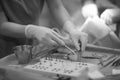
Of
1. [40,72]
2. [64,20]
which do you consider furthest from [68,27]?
[40,72]

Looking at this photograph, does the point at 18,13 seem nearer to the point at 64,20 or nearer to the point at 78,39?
the point at 64,20

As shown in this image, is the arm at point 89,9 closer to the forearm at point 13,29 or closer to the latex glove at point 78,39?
the latex glove at point 78,39

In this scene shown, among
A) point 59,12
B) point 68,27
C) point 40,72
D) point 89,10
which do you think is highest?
point 89,10

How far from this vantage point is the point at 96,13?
197cm

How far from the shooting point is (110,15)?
6.15 feet

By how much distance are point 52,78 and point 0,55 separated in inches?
29.3

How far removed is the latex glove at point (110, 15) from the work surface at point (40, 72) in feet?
1.50

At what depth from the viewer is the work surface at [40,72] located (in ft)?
3.72

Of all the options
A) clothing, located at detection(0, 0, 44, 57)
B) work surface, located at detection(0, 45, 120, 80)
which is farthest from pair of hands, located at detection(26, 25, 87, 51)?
clothing, located at detection(0, 0, 44, 57)

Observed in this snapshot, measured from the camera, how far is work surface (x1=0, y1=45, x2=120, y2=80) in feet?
3.72

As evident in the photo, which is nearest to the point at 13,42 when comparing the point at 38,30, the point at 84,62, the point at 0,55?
the point at 0,55

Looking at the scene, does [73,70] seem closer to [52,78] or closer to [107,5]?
[52,78]

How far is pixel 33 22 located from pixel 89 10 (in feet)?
Answer: 1.88

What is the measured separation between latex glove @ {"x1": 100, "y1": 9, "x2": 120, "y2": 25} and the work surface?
1.50 feet
